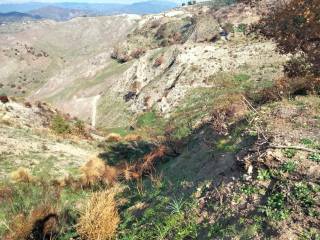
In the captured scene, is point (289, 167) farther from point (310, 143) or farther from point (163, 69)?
point (163, 69)

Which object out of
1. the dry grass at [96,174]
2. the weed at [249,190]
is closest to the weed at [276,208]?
the weed at [249,190]

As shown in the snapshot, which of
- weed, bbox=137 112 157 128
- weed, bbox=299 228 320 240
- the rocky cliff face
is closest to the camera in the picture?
weed, bbox=299 228 320 240

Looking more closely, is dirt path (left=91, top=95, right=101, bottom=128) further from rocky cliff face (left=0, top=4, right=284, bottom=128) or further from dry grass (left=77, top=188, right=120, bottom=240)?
dry grass (left=77, top=188, right=120, bottom=240)

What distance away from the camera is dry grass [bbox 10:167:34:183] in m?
22.0

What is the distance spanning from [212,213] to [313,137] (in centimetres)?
435

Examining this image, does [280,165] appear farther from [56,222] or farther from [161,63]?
[161,63]

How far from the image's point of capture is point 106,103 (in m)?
69.6

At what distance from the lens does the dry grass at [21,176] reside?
72.3 feet

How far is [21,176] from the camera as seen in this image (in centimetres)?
2252

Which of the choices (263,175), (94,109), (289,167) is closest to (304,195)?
(289,167)

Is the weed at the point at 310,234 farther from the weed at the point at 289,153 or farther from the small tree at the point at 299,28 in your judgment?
the small tree at the point at 299,28

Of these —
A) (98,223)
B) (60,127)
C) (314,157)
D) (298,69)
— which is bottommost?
(60,127)

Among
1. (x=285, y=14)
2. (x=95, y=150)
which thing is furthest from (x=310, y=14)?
(x=95, y=150)

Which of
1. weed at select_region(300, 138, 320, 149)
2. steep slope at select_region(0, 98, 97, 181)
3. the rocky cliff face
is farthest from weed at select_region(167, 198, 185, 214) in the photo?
the rocky cliff face
